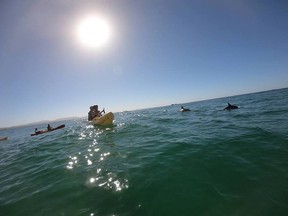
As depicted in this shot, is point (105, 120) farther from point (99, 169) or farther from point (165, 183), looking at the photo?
point (165, 183)

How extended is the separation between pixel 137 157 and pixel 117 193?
10.6 feet

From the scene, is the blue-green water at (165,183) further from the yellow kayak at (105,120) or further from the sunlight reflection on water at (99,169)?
the yellow kayak at (105,120)

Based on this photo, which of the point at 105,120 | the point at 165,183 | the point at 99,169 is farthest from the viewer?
the point at 105,120

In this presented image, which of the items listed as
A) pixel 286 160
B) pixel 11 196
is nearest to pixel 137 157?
pixel 11 196

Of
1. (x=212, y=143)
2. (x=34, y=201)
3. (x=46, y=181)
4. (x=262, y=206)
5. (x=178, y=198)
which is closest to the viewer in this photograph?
(x=262, y=206)

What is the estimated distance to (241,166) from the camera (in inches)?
249

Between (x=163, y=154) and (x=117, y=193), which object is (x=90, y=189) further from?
(x=163, y=154)

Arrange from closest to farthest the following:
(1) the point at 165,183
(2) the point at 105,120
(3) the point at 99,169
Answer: (1) the point at 165,183, (3) the point at 99,169, (2) the point at 105,120

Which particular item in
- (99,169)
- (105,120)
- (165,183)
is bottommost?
(165,183)

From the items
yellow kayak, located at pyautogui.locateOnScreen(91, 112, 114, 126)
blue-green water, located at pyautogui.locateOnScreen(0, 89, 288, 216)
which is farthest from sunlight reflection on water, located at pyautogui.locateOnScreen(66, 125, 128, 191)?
yellow kayak, located at pyautogui.locateOnScreen(91, 112, 114, 126)

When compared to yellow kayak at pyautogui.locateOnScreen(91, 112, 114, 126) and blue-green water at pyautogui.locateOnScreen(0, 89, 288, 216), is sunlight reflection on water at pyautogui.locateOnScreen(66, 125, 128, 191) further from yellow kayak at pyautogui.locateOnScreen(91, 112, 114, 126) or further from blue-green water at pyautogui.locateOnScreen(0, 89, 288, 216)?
yellow kayak at pyautogui.locateOnScreen(91, 112, 114, 126)

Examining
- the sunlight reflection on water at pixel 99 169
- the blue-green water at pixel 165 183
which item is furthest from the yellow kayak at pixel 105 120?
the blue-green water at pixel 165 183

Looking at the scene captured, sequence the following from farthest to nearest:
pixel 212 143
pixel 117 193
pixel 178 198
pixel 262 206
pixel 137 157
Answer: pixel 212 143 < pixel 137 157 < pixel 117 193 < pixel 178 198 < pixel 262 206

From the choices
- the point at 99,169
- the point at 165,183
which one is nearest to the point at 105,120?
the point at 99,169
